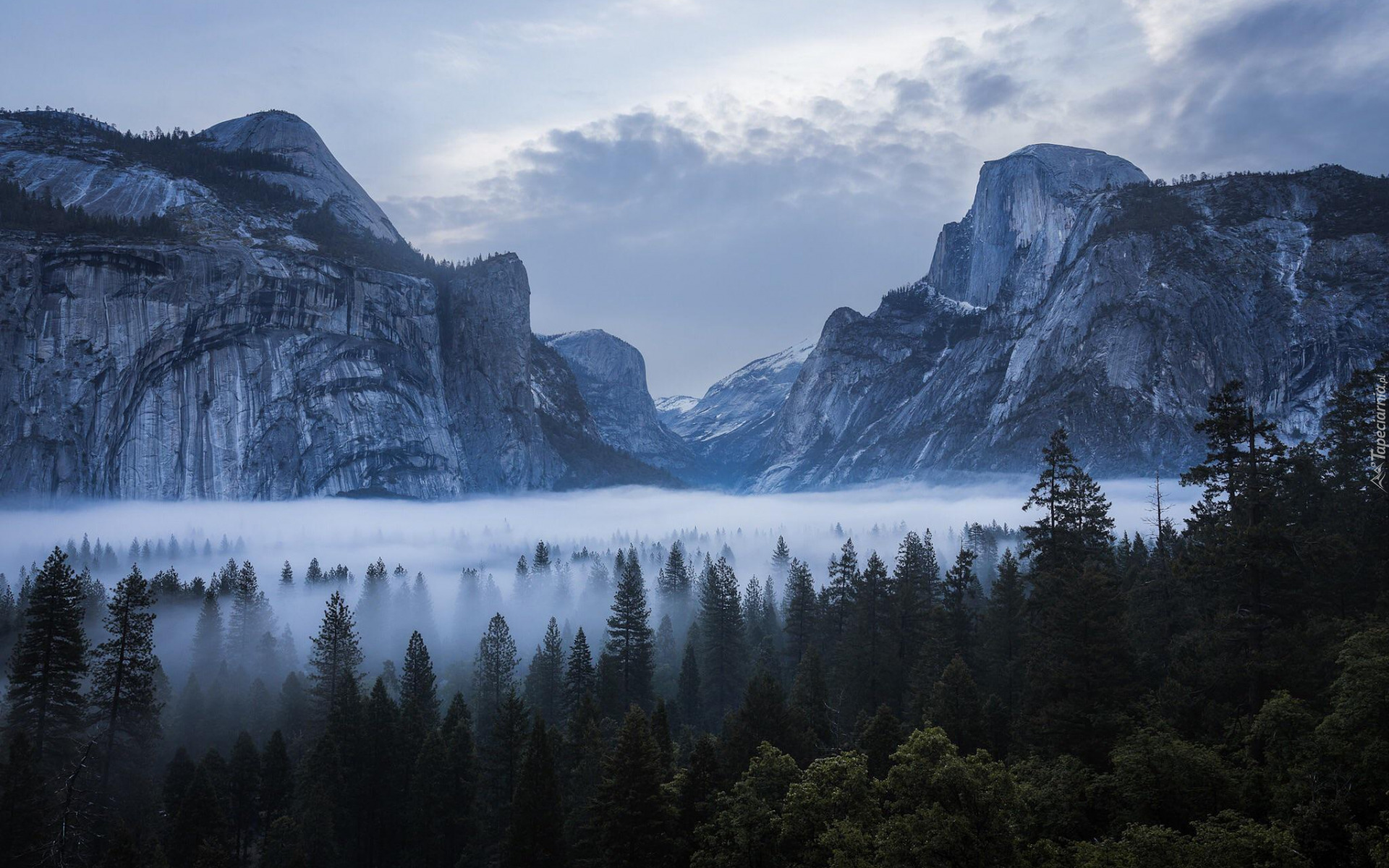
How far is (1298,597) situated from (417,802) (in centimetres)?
4830

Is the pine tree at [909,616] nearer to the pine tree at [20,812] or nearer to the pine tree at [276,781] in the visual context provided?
the pine tree at [276,781]

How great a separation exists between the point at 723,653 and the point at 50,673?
5515 centimetres

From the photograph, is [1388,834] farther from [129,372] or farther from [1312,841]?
[129,372]

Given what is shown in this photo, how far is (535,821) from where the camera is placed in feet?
150

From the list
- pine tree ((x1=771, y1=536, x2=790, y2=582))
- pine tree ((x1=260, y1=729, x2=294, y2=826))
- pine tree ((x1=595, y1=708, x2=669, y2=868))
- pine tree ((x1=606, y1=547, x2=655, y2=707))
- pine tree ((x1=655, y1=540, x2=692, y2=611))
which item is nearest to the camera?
pine tree ((x1=595, y1=708, x2=669, y2=868))

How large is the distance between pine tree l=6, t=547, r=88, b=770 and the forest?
0.58ft

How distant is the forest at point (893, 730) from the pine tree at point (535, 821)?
12 cm

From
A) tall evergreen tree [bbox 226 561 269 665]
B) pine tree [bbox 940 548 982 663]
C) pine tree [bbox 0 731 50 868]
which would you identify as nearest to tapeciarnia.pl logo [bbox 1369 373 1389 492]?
pine tree [bbox 940 548 982 663]

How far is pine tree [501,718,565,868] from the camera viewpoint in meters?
45.2

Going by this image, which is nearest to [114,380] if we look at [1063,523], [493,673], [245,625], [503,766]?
[245,625]

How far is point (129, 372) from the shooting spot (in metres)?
191

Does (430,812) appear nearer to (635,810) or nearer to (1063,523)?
(635,810)

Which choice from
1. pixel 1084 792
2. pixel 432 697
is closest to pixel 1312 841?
pixel 1084 792

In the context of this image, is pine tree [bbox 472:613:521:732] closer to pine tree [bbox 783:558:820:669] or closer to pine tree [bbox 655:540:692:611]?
pine tree [bbox 783:558:820:669]
